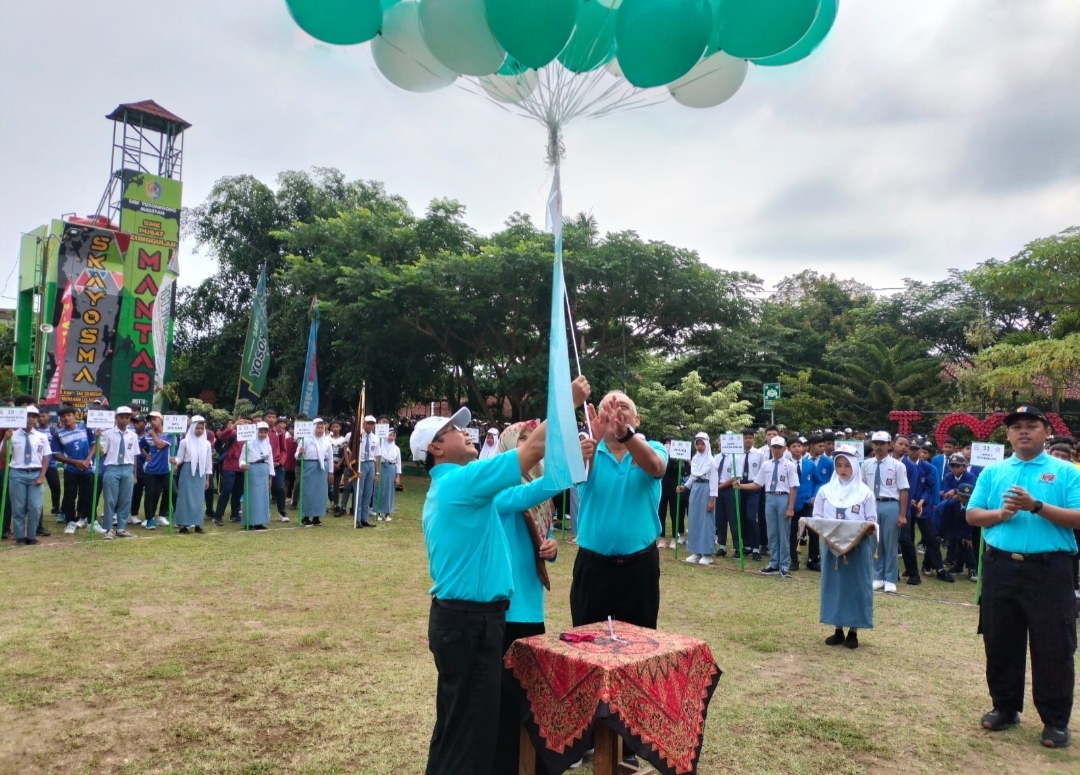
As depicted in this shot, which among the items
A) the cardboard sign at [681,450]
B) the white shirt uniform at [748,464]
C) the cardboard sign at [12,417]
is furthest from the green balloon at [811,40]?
the cardboard sign at [12,417]

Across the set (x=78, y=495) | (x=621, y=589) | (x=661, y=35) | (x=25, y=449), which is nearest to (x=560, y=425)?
(x=621, y=589)

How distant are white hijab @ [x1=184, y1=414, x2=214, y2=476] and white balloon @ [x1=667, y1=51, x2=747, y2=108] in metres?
10.2

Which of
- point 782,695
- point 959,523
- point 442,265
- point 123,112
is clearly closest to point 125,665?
point 782,695

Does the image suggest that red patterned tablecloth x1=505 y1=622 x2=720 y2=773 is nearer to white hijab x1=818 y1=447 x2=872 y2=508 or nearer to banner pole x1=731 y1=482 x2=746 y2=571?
white hijab x1=818 y1=447 x2=872 y2=508

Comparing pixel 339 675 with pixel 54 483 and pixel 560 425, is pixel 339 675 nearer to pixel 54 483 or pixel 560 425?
pixel 560 425

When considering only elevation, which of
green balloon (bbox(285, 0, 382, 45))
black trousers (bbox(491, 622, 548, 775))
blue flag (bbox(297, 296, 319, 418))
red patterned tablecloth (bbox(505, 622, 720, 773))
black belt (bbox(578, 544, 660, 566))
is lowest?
black trousers (bbox(491, 622, 548, 775))

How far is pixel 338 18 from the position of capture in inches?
144

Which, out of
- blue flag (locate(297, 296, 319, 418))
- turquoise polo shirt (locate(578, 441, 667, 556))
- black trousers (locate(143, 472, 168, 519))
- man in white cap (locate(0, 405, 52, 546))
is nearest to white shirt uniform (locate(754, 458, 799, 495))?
turquoise polo shirt (locate(578, 441, 667, 556))

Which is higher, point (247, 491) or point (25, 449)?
point (25, 449)

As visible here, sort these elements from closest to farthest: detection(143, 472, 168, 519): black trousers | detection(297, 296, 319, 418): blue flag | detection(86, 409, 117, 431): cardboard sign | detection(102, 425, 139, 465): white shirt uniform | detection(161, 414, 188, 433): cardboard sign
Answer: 1. detection(86, 409, 117, 431): cardboard sign
2. detection(102, 425, 139, 465): white shirt uniform
3. detection(161, 414, 188, 433): cardboard sign
4. detection(143, 472, 168, 519): black trousers
5. detection(297, 296, 319, 418): blue flag

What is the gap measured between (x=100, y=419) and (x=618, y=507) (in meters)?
9.49

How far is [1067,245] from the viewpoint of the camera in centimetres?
1772

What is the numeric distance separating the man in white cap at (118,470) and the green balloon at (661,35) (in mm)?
10051

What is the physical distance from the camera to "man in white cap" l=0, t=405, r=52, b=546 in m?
10.1
